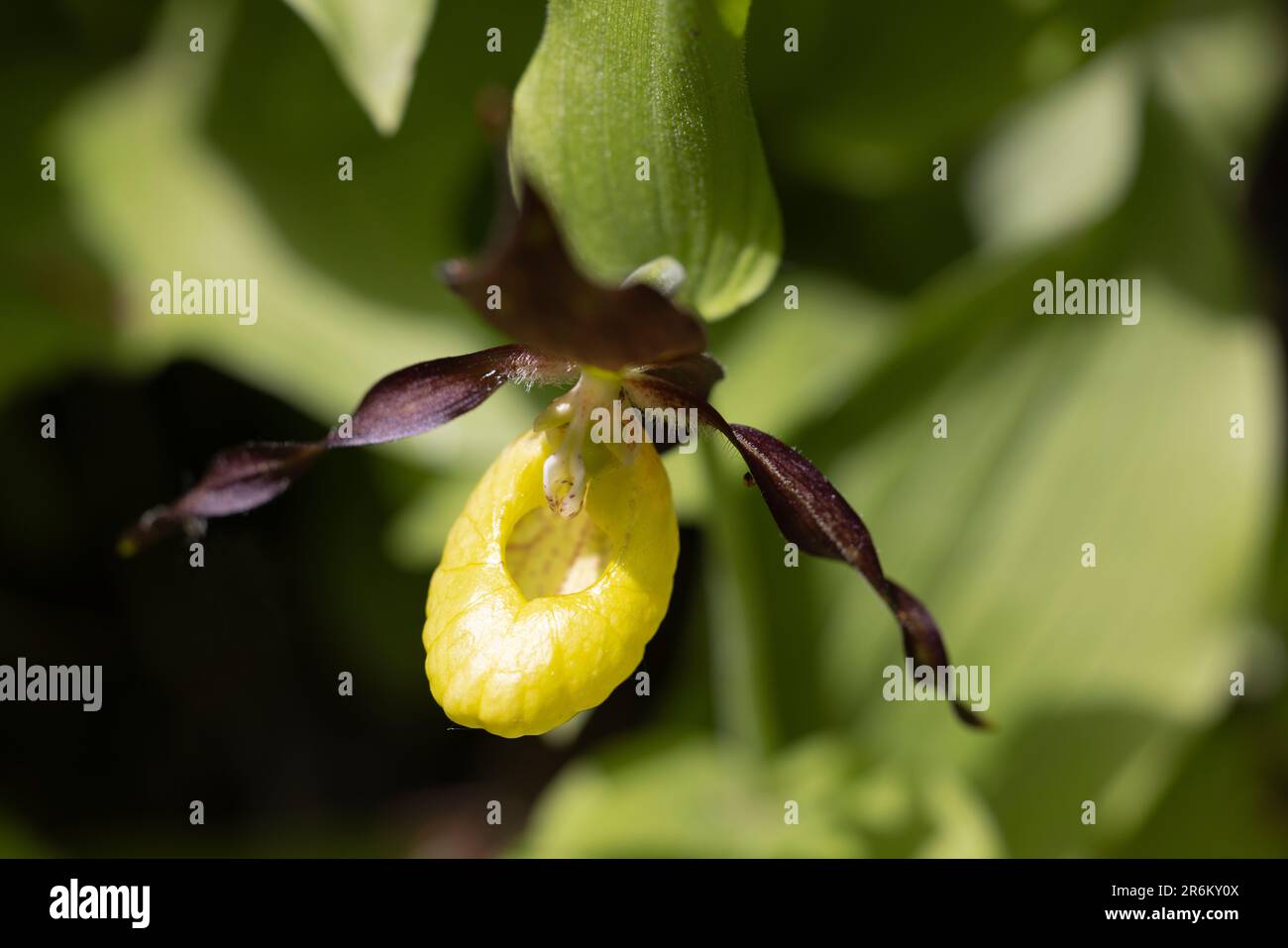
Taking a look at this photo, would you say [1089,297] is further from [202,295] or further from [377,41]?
[202,295]

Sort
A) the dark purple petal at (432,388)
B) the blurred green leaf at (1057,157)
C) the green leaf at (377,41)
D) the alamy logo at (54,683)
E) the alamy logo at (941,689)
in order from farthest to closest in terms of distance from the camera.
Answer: the alamy logo at (54,683)
the blurred green leaf at (1057,157)
the alamy logo at (941,689)
the green leaf at (377,41)
the dark purple petal at (432,388)

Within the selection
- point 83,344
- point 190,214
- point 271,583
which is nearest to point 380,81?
point 190,214

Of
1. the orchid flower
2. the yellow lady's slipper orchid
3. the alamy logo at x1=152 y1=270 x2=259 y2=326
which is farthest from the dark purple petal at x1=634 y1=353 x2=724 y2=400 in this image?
the alamy logo at x1=152 y1=270 x2=259 y2=326

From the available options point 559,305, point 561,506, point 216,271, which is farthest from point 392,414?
point 216,271
